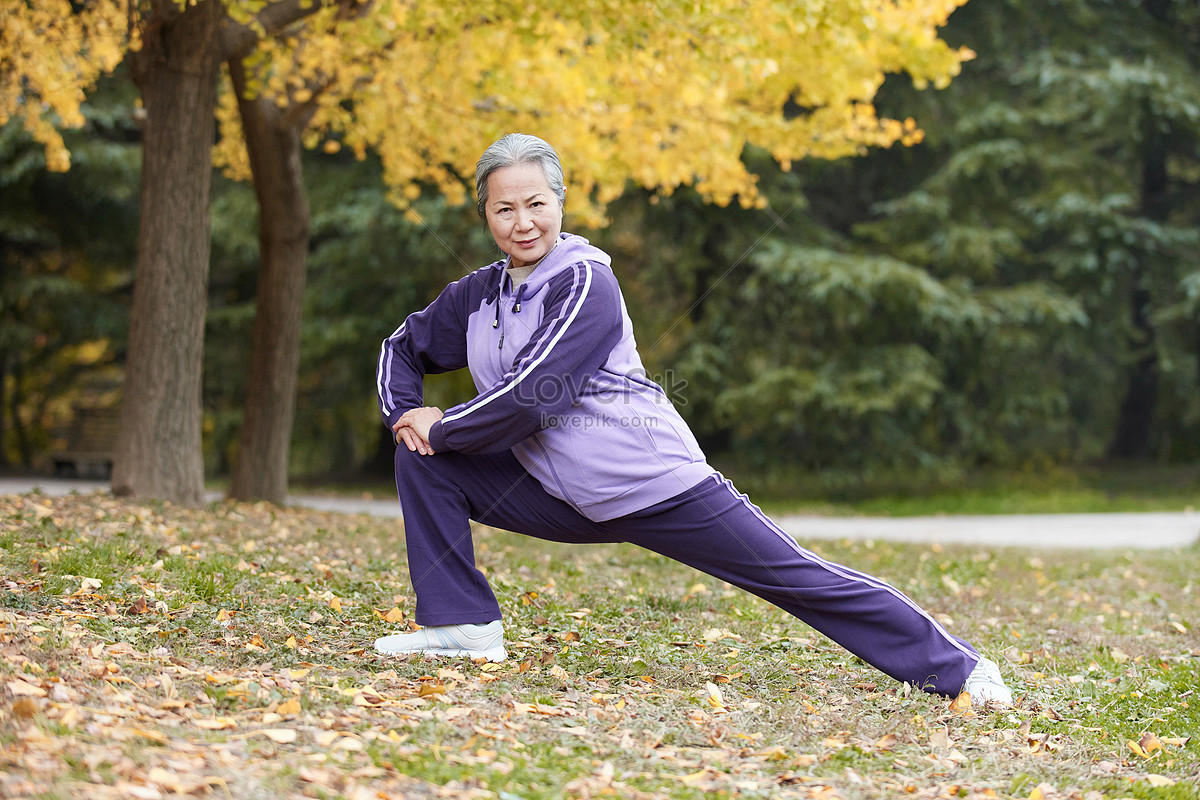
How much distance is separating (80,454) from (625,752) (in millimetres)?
15739

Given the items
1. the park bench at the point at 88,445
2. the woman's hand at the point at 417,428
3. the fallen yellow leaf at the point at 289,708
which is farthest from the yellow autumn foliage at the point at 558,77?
the park bench at the point at 88,445

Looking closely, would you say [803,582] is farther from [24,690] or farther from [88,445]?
[88,445]

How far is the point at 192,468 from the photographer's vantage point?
7379 millimetres

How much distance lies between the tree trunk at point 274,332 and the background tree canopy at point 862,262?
4608 millimetres

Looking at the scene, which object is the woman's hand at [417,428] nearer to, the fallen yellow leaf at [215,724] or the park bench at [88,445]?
the fallen yellow leaf at [215,724]

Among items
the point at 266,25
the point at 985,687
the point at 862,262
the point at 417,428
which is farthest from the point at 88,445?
the point at 985,687

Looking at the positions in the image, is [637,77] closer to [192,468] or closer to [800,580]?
[192,468]

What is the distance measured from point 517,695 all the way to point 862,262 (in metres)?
11.5

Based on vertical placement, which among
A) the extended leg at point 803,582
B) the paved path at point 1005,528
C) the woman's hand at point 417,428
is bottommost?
the paved path at point 1005,528

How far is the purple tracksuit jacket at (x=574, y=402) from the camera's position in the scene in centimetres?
318

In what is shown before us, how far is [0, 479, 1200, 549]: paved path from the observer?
9547mm

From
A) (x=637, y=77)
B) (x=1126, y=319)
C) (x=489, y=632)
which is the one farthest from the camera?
(x=1126, y=319)

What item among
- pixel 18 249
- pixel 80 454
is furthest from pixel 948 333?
pixel 18 249

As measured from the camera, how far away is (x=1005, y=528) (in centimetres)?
1075
